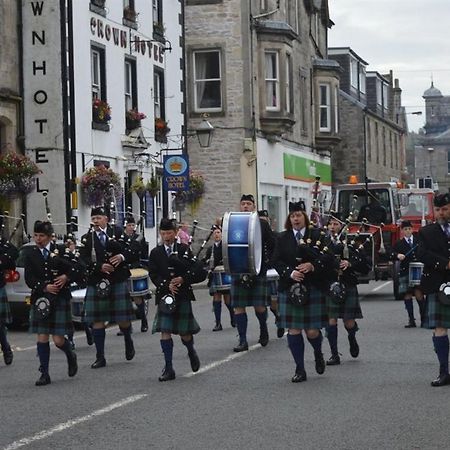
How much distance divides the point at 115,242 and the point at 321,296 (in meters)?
2.62

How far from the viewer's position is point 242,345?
49.4 feet

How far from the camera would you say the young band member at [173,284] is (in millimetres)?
12383

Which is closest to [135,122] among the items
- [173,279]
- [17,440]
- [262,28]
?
[262,28]

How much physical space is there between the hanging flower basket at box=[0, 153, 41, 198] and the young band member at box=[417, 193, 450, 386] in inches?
571

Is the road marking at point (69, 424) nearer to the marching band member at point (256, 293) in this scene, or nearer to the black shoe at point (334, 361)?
the black shoe at point (334, 361)

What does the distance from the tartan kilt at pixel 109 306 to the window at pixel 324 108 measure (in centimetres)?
3617

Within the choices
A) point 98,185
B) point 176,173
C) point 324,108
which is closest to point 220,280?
point 98,185

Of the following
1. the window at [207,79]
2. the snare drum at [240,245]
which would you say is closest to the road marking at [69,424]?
the snare drum at [240,245]

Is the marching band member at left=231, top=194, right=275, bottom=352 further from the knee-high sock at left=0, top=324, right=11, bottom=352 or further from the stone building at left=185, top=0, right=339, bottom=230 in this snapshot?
the stone building at left=185, top=0, right=339, bottom=230

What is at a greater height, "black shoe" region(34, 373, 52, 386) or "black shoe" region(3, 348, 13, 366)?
"black shoe" region(3, 348, 13, 366)

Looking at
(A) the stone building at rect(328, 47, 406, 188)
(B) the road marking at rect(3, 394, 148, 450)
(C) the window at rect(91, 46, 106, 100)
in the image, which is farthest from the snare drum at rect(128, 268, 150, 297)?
(A) the stone building at rect(328, 47, 406, 188)

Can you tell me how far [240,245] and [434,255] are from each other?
363 centimetres

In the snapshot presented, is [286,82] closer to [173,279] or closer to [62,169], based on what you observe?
[62,169]

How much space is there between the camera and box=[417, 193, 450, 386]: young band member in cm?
1141
